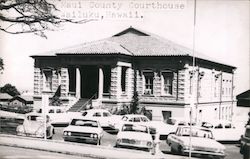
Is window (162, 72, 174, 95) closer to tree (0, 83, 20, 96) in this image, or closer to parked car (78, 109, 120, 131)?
parked car (78, 109, 120, 131)

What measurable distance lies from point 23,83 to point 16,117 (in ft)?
4.97

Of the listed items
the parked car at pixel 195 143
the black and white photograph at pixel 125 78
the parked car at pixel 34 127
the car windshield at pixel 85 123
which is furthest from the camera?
the parked car at pixel 34 127

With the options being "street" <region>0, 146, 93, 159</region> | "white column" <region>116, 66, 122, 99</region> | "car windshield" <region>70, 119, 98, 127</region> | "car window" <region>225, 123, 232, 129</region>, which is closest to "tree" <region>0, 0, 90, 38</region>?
"car windshield" <region>70, 119, 98, 127</region>

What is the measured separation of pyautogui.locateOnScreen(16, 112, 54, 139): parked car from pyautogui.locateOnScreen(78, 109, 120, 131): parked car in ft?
6.32

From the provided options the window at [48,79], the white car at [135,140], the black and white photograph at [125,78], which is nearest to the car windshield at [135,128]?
the black and white photograph at [125,78]

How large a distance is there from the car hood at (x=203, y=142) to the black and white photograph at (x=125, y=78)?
1.7 inches

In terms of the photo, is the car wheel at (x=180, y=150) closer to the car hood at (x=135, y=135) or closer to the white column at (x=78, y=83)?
the car hood at (x=135, y=135)

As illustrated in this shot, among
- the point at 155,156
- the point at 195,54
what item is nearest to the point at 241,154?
the point at 155,156

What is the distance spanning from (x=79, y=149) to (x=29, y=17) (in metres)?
5.64

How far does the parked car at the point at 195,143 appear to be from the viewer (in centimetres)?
1596

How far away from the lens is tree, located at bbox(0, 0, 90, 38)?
17.2 m

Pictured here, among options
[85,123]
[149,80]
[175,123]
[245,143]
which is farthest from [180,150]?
[149,80]

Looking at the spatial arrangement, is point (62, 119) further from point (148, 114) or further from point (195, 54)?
point (195, 54)

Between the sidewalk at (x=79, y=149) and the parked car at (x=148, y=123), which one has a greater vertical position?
the parked car at (x=148, y=123)
